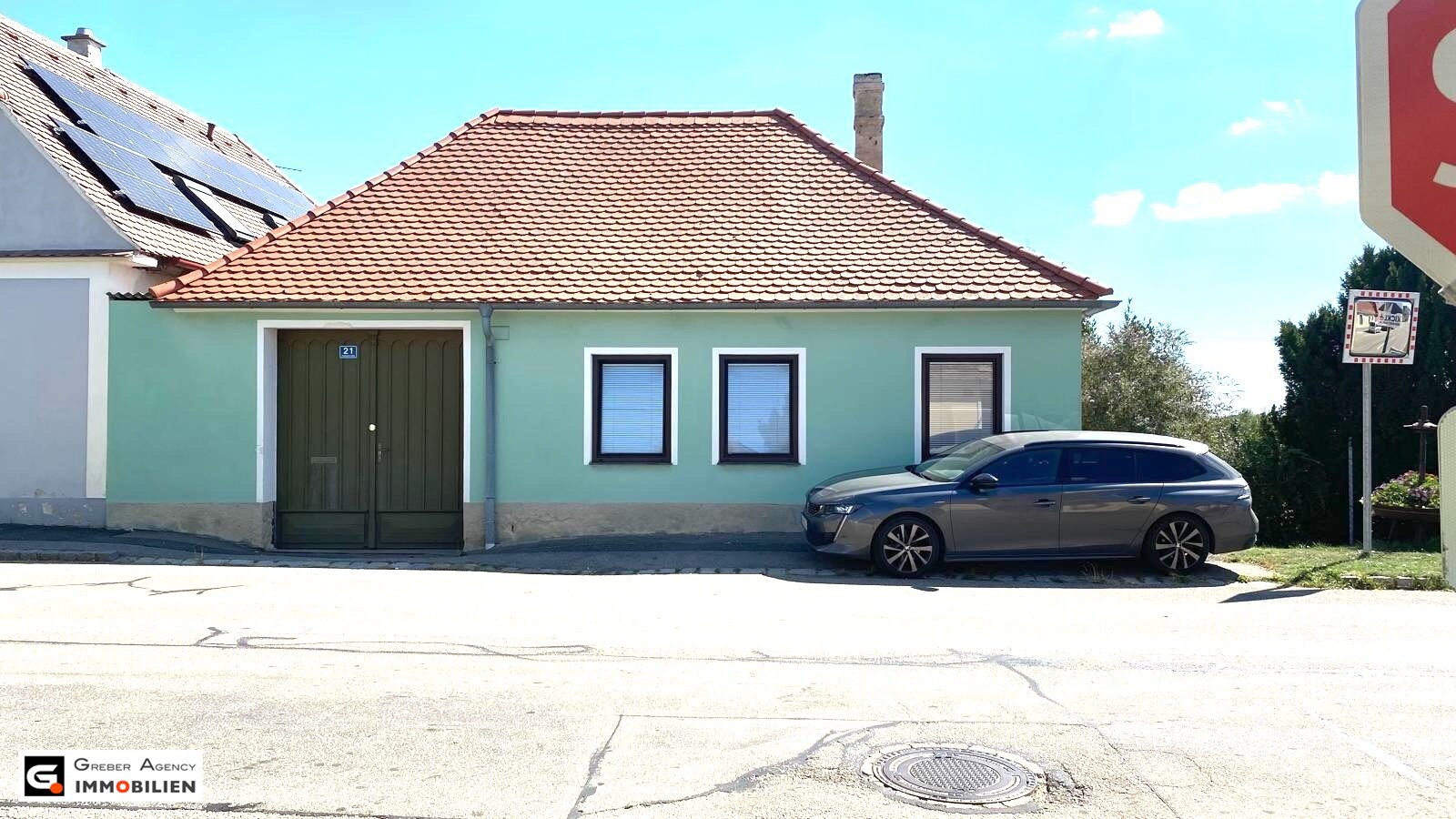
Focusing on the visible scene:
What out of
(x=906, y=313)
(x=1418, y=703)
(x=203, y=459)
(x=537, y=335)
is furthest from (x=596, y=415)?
(x=1418, y=703)

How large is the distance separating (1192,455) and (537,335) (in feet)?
24.7

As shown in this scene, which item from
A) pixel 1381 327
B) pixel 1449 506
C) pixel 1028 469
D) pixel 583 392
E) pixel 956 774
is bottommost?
pixel 956 774

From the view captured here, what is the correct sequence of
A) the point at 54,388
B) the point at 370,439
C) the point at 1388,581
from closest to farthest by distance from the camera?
the point at 1388,581 → the point at 54,388 → the point at 370,439

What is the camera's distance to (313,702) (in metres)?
5.44

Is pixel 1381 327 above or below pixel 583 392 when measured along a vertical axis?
above

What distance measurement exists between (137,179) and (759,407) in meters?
9.39

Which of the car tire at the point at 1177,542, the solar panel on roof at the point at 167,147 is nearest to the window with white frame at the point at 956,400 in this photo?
the car tire at the point at 1177,542

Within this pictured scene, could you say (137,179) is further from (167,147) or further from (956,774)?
(956,774)

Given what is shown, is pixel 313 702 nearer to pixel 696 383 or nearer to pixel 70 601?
pixel 70 601

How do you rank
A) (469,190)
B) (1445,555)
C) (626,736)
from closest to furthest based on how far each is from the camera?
(1445,555) < (626,736) < (469,190)

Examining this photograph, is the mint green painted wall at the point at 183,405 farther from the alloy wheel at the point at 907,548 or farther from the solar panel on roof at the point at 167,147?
the alloy wheel at the point at 907,548

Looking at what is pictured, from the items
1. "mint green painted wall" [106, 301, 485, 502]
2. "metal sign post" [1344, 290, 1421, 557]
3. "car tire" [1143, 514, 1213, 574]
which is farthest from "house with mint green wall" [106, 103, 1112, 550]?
"metal sign post" [1344, 290, 1421, 557]

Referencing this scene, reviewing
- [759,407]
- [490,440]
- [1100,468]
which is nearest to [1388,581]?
[1100,468]

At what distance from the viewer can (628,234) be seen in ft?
44.7
